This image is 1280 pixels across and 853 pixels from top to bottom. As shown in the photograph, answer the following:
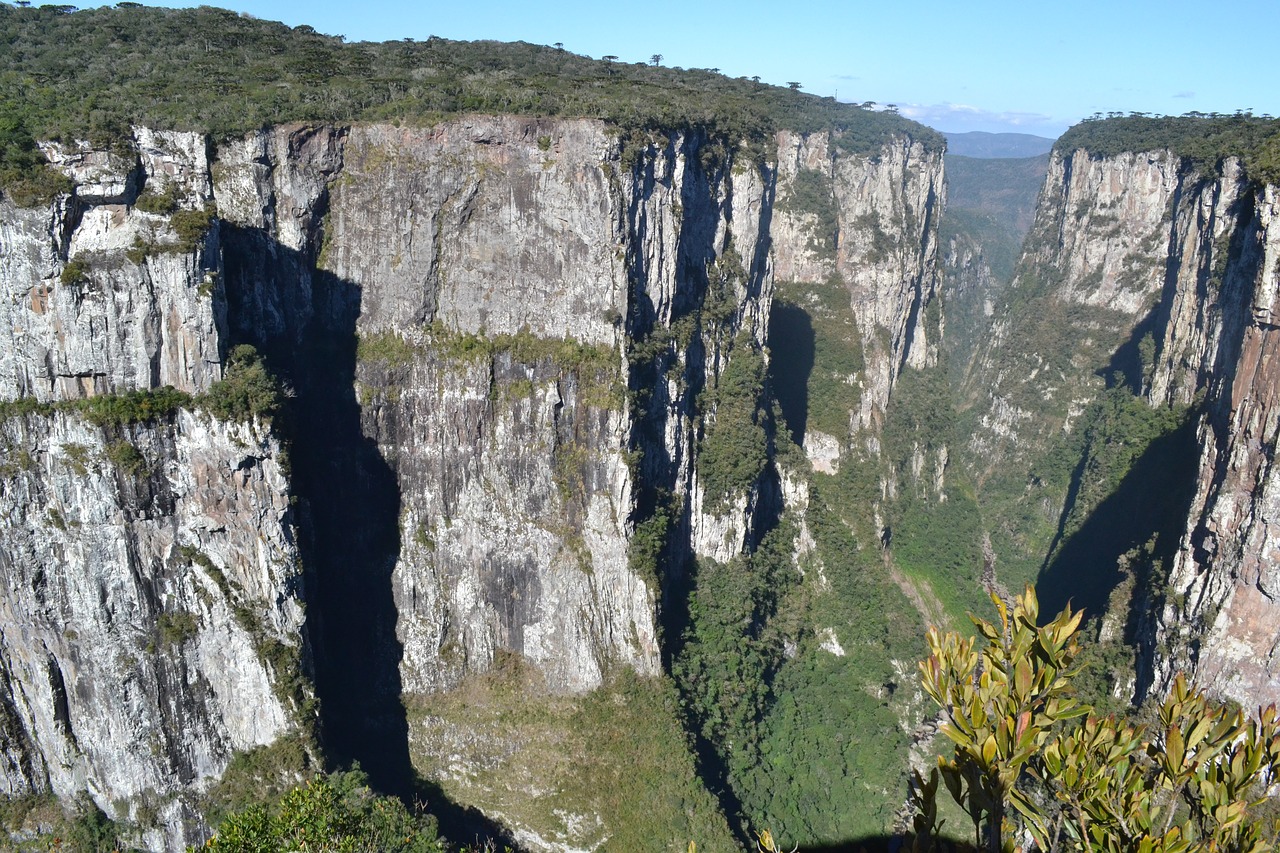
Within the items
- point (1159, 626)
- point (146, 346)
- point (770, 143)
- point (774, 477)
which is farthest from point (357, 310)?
point (1159, 626)

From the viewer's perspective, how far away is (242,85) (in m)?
35.2

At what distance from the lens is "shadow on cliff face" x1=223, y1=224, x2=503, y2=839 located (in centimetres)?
3161

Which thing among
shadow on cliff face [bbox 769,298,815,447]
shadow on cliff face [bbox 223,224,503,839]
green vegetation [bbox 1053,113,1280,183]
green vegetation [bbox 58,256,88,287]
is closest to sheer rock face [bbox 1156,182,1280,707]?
green vegetation [bbox 1053,113,1280,183]

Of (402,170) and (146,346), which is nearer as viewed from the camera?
(146,346)

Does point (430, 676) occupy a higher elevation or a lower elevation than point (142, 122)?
lower

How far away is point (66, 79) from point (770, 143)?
3486cm

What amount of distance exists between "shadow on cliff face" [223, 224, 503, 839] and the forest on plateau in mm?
145

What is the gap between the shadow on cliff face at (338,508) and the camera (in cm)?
3161

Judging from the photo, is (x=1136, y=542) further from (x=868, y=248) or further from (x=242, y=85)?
(x=242, y=85)

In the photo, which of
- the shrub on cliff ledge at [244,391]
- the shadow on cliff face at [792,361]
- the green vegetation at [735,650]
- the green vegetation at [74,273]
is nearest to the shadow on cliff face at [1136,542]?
the green vegetation at [735,650]

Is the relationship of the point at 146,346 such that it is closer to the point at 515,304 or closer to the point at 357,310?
the point at 357,310

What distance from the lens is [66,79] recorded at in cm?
3525

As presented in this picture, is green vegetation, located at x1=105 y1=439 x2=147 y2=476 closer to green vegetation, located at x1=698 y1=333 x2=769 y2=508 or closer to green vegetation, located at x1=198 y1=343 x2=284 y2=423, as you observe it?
green vegetation, located at x1=198 y1=343 x2=284 y2=423

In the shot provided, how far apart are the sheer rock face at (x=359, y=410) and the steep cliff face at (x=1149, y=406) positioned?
718 inches
